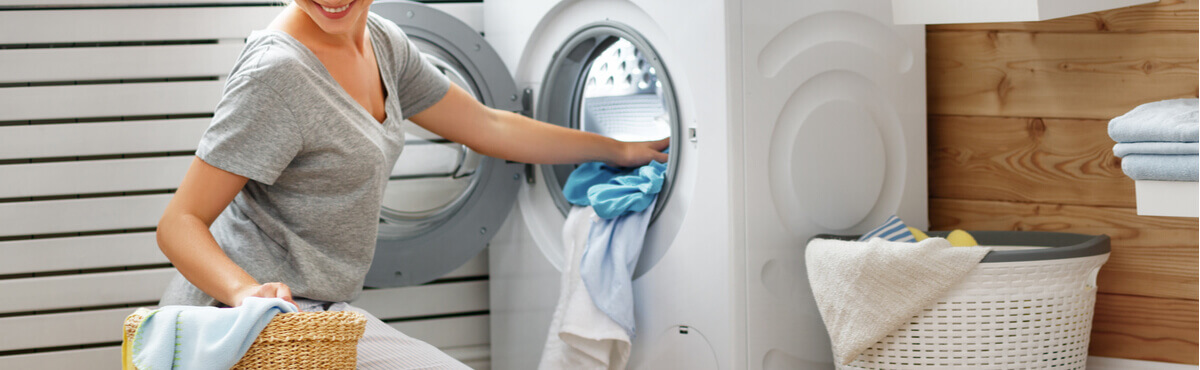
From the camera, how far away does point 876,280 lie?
1625 millimetres

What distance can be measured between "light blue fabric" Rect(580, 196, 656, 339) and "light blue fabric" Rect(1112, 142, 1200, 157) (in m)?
0.78

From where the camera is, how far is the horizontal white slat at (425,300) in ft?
8.11

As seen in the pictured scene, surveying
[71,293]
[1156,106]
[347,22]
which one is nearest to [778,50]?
[1156,106]

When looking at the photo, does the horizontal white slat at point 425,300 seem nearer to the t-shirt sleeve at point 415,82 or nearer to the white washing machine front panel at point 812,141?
the t-shirt sleeve at point 415,82

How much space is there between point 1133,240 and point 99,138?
7.24ft

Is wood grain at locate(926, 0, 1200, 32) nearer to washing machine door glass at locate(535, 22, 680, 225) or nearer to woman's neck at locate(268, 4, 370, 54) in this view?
washing machine door glass at locate(535, 22, 680, 225)

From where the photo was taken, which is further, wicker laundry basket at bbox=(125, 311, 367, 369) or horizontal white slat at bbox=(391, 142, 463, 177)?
horizontal white slat at bbox=(391, 142, 463, 177)

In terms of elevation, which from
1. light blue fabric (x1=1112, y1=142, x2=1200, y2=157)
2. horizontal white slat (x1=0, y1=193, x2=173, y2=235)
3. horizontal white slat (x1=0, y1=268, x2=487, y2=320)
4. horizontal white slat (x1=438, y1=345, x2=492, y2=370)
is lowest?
horizontal white slat (x1=438, y1=345, x2=492, y2=370)

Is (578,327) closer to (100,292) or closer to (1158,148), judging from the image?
(1158,148)

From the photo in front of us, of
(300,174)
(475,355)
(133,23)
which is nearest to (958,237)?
(300,174)

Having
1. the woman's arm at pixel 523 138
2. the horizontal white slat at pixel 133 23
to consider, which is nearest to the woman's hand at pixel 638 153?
the woman's arm at pixel 523 138

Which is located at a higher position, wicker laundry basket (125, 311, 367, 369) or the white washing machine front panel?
the white washing machine front panel

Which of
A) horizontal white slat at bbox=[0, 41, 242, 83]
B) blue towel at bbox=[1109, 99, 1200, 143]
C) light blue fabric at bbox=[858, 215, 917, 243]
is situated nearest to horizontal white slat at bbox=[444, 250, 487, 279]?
horizontal white slat at bbox=[0, 41, 242, 83]

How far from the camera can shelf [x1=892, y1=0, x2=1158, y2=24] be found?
165cm
